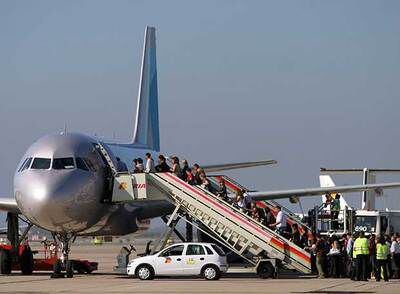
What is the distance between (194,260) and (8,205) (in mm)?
9856

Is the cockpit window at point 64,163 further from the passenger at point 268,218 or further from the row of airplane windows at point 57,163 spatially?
the passenger at point 268,218

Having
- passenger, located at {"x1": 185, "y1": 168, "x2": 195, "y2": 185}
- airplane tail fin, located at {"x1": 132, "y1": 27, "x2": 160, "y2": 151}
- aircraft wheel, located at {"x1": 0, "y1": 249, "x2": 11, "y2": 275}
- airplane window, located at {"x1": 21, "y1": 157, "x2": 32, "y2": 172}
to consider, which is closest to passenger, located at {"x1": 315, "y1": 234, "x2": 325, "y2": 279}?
passenger, located at {"x1": 185, "y1": 168, "x2": 195, "y2": 185}

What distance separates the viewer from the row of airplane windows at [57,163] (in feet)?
128

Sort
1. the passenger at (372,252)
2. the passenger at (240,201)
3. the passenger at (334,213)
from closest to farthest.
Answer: the passenger at (372,252)
the passenger at (240,201)
the passenger at (334,213)

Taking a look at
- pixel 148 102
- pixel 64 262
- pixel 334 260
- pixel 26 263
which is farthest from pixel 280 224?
pixel 148 102

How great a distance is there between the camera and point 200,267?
3809 cm

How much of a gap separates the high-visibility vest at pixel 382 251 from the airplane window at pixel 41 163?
12559mm

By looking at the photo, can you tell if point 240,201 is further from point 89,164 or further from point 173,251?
point 89,164

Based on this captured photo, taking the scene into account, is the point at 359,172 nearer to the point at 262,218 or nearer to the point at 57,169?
the point at 262,218

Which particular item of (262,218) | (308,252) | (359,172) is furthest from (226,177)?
(359,172)

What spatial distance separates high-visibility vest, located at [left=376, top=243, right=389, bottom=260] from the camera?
130ft

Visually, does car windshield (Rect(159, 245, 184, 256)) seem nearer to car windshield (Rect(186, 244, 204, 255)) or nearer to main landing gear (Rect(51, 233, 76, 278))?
car windshield (Rect(186, 244, 204, 255))

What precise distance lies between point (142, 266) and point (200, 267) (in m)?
2.15

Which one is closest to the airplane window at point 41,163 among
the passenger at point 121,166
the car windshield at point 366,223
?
the passenger at point 121,166
